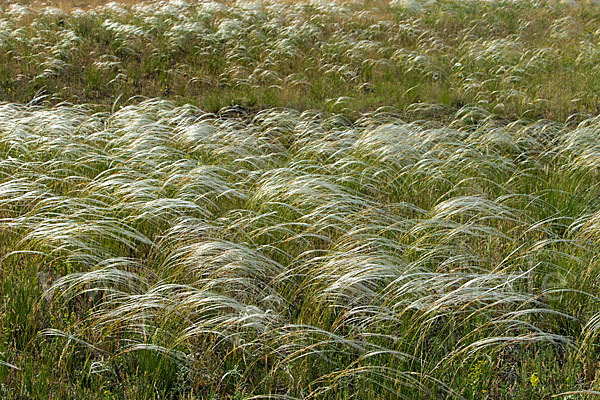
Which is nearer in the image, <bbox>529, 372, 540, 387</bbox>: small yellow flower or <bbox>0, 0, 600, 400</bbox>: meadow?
<bbox>529, 372, 540, 387</bbox>: small yellow flower

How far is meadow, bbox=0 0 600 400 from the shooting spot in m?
2.35

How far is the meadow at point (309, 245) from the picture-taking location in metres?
2.35

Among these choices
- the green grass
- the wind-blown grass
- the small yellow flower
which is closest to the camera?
the small yellow flower

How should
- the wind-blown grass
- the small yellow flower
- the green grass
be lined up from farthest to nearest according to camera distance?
the green grass, the wind-blown grass, the small yellow flower

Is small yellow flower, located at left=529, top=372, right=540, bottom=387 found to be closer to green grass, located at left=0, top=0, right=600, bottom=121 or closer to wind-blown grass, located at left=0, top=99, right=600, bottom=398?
wind-blown grass, located at left=0, top=99, right=600, bottom=398

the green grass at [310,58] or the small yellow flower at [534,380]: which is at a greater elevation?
the green grass at [310,58]

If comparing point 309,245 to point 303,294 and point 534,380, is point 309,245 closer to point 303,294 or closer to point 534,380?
point 303,294

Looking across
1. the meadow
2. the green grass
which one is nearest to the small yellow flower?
the meadow

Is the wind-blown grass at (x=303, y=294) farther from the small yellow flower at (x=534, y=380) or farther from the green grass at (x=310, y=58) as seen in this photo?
the green grass at (x=310, y=58)

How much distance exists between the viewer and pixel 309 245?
3.35 m

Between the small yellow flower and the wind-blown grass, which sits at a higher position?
the wind-blown grass

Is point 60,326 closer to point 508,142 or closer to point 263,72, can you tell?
point 508,142

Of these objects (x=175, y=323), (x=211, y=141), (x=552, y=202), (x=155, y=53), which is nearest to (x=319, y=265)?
(x=175, y=323)

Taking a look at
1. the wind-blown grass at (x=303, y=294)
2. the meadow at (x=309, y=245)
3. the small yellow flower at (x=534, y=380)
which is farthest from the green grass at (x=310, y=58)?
the small yellow flower at (x=534, y=380)
